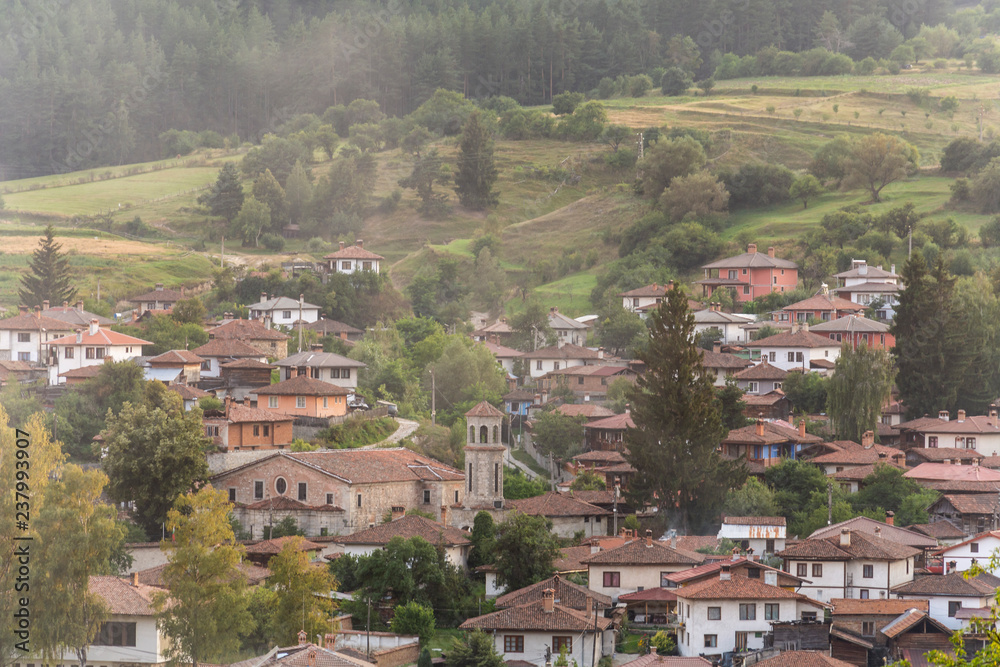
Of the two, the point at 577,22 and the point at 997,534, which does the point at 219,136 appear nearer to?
the point at 577,22

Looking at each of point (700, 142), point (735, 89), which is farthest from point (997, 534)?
point (735, 89)

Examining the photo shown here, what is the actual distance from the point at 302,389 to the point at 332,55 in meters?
101

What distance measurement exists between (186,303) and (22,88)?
7625 cm

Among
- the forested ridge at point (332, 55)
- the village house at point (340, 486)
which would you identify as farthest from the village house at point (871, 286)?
the forested ridge at point (332, 55)

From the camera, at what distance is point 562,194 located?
12100 centimetres

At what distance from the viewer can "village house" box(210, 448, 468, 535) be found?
164ft

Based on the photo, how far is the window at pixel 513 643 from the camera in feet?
132

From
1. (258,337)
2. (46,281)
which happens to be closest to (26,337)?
(258,337)

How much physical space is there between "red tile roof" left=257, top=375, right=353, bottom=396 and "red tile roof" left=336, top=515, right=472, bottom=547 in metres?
12.5

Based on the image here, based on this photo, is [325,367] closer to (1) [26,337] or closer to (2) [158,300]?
(1) [26,337]

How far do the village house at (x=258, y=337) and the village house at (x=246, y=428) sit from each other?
14234 millimetres

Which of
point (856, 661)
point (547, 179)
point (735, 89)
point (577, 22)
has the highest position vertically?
point (577, 22)

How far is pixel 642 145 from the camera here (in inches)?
4769

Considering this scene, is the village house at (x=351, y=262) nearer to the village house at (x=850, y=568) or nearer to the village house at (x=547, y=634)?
the village house at (x=850, y=568)
